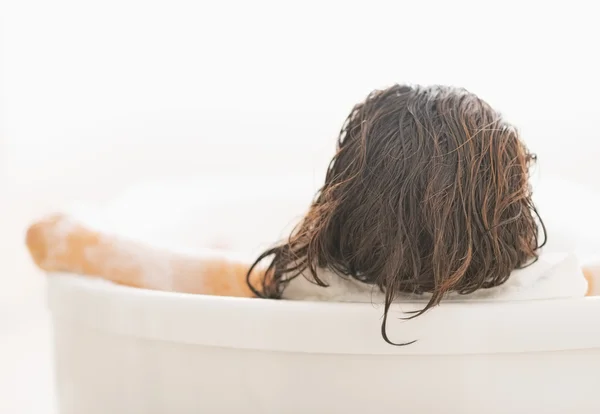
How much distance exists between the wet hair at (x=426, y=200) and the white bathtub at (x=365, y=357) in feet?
0.16

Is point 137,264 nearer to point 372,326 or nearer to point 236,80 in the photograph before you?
point 372,326

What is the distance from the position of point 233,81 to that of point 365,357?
151 centimetres

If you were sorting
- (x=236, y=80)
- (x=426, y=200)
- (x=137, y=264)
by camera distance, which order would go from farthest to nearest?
(x=236, y=80) < (x=137, y=264) < (x=426, y=200)

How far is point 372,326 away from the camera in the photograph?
0.87 metres

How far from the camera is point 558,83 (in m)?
1.93

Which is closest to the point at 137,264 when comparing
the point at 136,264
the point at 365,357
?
the point at 136,264

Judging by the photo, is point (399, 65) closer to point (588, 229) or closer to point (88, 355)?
point (588, 229)

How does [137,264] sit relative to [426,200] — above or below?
below

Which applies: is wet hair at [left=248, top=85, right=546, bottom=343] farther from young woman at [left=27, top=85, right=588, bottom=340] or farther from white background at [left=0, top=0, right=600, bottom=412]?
white background at [left=0, top=0, right=600, bottom=412]

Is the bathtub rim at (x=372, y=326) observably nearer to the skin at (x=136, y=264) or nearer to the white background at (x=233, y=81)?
the skin at (x=136, y=264)

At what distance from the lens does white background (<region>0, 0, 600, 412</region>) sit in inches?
74.5

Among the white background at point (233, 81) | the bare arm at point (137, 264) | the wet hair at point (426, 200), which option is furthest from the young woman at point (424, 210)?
the white background at point (233, 81)

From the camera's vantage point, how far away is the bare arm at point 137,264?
1037 millimetres

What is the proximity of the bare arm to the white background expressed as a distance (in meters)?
0.72
